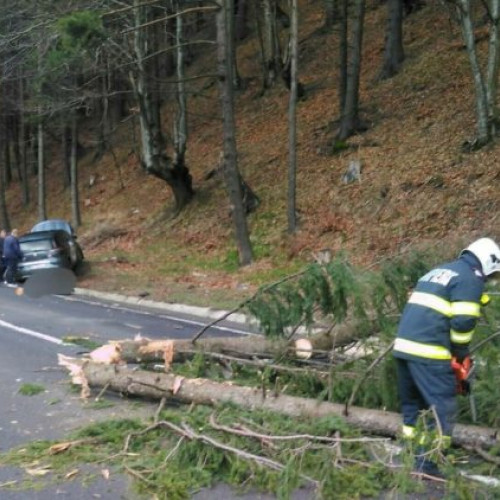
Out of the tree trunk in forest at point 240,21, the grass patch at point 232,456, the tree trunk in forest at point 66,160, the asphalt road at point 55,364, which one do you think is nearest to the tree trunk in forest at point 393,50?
the asphalt road at point 55,364

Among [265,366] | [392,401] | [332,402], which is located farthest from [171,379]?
[392,401]

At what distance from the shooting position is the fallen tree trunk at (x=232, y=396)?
5.61 m

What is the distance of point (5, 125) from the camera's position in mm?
44531

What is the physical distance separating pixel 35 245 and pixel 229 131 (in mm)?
7091

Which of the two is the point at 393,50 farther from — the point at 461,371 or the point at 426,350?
the point at 426,350

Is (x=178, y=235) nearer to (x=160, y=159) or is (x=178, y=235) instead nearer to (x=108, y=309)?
(x=160, y=159)

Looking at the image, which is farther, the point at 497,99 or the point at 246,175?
the point at 246,175

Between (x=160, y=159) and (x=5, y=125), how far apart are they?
23097 millimetres

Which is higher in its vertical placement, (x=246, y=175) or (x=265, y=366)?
(x=246, y=175)

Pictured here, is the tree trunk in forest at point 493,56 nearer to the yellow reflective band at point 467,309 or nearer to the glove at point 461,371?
the glove at point 461,371

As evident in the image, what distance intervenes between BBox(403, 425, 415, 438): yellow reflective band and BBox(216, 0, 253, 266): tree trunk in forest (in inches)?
545

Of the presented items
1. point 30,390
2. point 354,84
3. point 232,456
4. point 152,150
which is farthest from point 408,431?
point 152,150

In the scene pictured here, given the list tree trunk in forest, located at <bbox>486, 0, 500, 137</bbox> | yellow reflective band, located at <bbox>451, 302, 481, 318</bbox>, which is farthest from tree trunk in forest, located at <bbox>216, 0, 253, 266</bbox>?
yellow reflective band, located at <bbox>451, 302, 481, 318</bbox>

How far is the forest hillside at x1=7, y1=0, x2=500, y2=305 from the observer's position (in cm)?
1730
